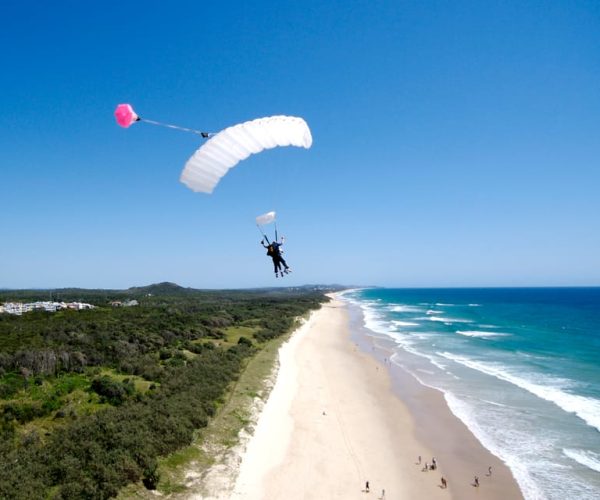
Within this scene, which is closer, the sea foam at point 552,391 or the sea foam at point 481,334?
the sea foam at point 552,391

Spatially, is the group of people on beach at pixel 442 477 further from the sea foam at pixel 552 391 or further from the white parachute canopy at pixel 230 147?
the white parachute canopy at pixel 230 147

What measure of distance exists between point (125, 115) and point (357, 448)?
56.8 feet

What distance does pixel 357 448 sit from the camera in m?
19.6

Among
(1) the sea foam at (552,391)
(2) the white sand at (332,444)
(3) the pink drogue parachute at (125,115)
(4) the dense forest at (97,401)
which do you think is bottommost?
(1) the sea foam at (552,391)

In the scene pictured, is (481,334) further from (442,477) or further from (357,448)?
(442,477)

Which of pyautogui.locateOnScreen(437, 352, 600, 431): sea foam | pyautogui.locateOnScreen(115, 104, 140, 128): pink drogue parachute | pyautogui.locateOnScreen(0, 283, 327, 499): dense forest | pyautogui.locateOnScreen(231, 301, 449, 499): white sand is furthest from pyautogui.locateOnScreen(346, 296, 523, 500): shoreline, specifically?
pyautogui.locateOnScreen(115, 104, 140, 128): pink drogue parachute

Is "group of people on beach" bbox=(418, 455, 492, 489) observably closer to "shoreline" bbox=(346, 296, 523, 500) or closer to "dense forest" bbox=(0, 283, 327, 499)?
"shoreline" bbox=(346, 296, 523, 500)

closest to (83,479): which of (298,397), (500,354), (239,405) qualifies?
(239,405)

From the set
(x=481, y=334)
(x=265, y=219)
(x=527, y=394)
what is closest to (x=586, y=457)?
(x=527, y=394)

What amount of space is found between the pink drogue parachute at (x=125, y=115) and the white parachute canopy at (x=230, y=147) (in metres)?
3.43

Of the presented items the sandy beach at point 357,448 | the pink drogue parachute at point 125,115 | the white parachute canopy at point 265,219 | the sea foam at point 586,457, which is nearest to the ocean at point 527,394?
the sea foam at point 586,457

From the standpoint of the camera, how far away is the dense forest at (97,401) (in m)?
13.6

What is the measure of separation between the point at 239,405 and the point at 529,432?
15399 millimetres

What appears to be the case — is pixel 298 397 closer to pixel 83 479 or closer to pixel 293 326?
pixel 83 479
